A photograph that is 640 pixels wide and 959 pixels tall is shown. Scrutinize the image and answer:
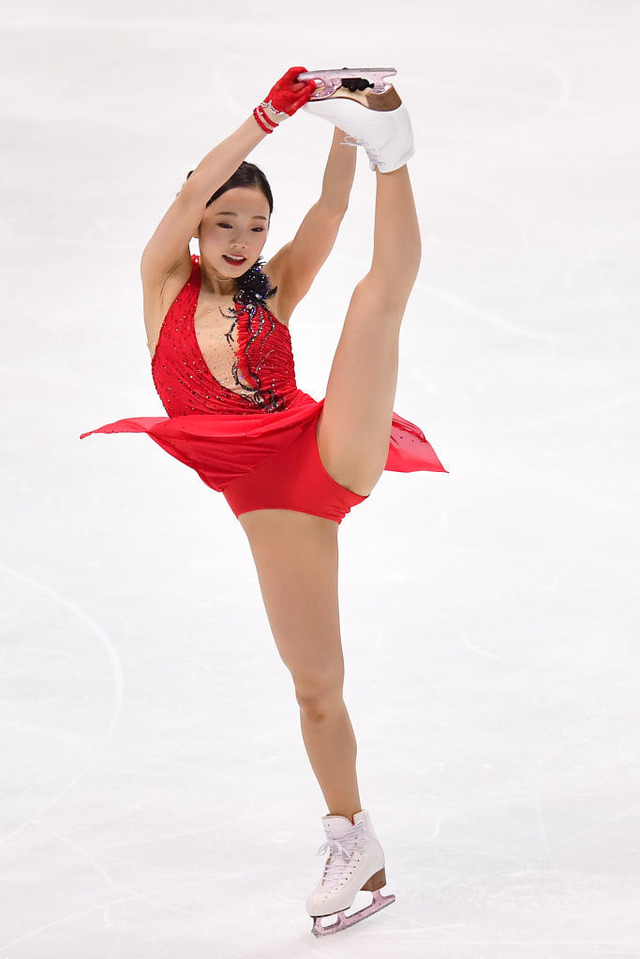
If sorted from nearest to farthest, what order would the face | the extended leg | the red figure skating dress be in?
the extended leg
the red figure skating dress
the face

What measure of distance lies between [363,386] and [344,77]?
0.56 metres

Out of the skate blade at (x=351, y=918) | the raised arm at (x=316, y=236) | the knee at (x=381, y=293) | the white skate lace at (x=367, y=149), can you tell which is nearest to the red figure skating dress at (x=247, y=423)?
the raised arm at (x=316, y=236)

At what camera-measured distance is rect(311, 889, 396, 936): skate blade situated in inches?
96.3

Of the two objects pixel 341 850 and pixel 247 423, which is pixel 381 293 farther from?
pixel 341 850

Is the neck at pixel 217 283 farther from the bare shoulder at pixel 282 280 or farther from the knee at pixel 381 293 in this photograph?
the knee at pixel 381 293

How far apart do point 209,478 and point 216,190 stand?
1.86 feet

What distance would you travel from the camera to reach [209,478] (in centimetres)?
249

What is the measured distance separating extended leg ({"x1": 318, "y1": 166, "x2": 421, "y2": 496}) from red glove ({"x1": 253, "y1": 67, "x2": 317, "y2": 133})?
0.20 m

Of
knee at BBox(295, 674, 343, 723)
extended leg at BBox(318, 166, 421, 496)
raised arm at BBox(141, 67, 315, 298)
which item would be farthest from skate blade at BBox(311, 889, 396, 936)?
raised arm at BBox(141, 67, 315, 298)

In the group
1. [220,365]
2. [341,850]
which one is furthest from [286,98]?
[341,850]

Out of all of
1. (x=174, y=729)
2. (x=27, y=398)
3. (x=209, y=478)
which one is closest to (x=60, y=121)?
(x=27, y=398)

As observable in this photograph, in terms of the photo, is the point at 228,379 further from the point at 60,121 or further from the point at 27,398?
the point at 60,121

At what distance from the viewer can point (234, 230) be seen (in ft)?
8.29

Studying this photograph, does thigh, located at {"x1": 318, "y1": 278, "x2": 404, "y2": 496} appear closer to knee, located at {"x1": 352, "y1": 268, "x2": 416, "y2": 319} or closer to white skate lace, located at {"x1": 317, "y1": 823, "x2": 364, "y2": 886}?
knee, located at {"x1": 352, "y1": 268, "x2": 416, "y2": 319}
